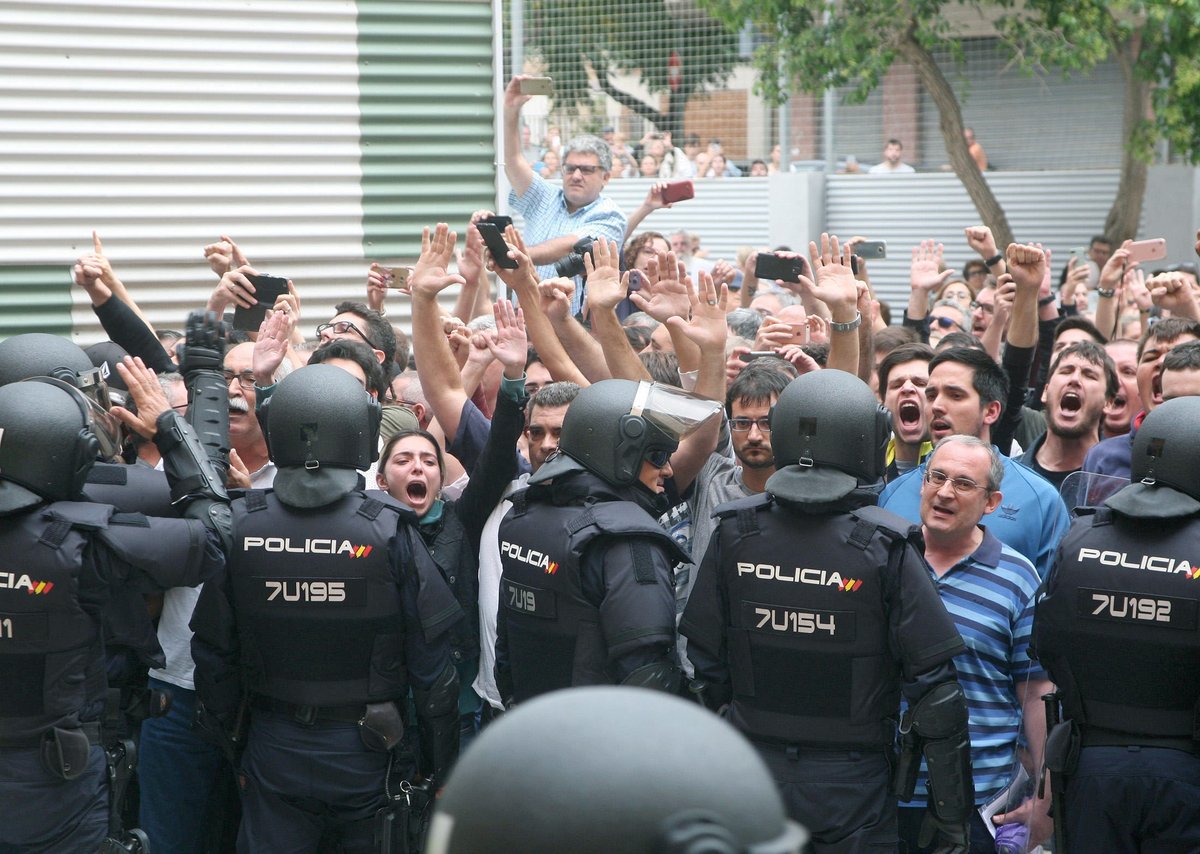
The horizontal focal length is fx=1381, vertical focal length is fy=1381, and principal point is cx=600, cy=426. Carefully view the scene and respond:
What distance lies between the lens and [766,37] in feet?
50.4

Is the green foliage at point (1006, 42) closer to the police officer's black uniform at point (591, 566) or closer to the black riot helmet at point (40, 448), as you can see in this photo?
the police officer's black uniform at point (591, 566)

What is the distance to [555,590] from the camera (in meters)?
3.93

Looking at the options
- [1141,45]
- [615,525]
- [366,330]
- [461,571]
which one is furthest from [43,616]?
[1141,45]

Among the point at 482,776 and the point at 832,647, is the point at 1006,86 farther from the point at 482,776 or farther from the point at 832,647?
the point at 482,776

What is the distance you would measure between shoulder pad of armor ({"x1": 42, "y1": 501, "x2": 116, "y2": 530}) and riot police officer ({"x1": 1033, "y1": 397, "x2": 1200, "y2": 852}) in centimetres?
266

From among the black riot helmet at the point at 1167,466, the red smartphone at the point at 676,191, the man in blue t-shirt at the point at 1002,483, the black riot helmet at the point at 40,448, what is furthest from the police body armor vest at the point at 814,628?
the red smartphone at the point at 676,191

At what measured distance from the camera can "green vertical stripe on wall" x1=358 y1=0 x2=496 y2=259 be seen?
24.0ft

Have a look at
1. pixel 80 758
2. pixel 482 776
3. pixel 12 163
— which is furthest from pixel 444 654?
pixel 12 163

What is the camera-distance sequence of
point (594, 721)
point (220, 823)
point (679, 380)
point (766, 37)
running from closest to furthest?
point (594, 721)
point (220, 823)
point (679, 380)
point (766, 37)

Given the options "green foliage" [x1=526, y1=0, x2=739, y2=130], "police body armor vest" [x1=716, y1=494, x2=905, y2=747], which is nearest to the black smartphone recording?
"police body armor vest" [x1=716, y1=494, x2=905, y2=747]

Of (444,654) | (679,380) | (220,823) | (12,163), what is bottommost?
(220,823)

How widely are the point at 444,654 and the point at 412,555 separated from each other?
0.33m

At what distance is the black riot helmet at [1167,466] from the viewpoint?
3.79 m

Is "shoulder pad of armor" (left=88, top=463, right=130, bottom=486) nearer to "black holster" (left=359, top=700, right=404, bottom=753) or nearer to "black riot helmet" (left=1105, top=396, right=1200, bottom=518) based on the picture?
"black holster" (left=359, top=700, right=404, bottom=753)
